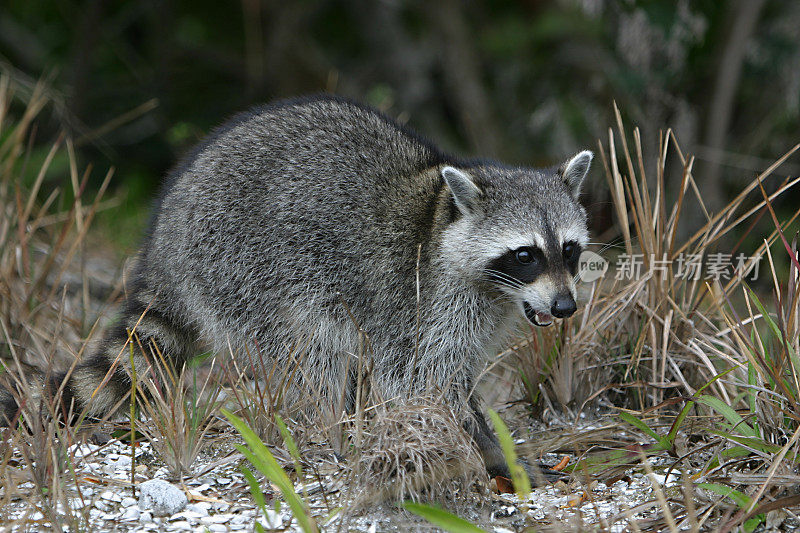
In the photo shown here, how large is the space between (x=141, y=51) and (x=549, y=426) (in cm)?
777

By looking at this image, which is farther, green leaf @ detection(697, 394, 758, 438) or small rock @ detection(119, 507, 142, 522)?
green leaf @ detection(697, 394, 758, 438)

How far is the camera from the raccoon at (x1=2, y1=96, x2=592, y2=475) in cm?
372

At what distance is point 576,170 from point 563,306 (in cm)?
86

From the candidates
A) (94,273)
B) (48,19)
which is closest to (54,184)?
(48,19)

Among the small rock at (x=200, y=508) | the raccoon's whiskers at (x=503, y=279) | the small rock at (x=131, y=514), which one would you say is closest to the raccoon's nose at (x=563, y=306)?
the raccoon's whiskers at (x=503, y=279)

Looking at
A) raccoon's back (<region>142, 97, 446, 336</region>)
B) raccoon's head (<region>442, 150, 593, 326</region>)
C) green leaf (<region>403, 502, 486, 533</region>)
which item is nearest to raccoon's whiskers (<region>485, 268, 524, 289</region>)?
raccoon's head (<region>442, 150, 593, 326</region>)

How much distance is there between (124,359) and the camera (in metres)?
3.76

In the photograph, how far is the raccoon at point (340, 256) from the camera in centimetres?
372

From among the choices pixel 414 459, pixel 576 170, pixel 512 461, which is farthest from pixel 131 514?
pixel 576 170

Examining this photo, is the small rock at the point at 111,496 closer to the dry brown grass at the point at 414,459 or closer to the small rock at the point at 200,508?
the small rock at the point at 200,508

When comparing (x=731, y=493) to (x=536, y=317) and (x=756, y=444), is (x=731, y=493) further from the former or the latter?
(x=536, y=317)

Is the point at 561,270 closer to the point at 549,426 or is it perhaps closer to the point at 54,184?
the point at 549,426

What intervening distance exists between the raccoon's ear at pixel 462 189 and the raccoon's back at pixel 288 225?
21 centimetres

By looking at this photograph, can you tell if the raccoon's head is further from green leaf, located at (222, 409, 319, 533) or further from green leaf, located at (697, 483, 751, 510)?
green leaf, located at (222, 409, 319, 533)
